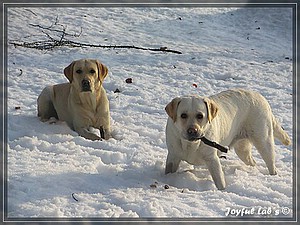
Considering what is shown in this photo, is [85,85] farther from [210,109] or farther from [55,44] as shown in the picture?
[55,44]

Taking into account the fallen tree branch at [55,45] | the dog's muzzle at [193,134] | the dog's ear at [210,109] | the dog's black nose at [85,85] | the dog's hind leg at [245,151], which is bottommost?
the dog's hind leg at [245,151]

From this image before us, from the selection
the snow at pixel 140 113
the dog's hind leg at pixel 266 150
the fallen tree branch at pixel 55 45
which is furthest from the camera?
the fallen tree branch at pixel 55 45

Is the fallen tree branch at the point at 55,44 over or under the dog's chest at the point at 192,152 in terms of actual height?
over

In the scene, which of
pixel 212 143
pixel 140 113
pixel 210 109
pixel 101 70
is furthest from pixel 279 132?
pixel 101 70

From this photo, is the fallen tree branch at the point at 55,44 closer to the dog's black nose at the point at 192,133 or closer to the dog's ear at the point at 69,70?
the dog's ear at the point at 69,70

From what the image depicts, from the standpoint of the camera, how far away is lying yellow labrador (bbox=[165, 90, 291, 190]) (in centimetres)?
445

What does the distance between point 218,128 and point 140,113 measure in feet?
7.56

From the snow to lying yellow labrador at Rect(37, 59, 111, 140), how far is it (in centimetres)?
18

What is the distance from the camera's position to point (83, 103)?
627 cm

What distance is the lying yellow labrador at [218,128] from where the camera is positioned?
445cm

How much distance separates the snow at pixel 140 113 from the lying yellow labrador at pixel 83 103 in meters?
0.18

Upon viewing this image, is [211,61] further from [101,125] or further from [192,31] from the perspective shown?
[101,125]

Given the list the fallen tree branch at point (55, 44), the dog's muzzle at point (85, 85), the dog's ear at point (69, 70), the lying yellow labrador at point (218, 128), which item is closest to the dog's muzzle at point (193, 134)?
the lying yellow labrador at point (218, 128)

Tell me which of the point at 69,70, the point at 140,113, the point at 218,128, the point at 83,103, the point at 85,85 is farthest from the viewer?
the point at 140,113
